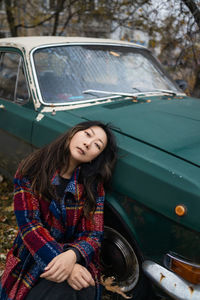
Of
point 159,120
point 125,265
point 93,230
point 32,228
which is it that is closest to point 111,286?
point 125,265

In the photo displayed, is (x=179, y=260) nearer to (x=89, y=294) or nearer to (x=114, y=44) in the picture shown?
(x=89, y=294)

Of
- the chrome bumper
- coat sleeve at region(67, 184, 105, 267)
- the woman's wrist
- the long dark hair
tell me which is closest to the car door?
the long dark hair

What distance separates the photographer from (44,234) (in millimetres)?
1752

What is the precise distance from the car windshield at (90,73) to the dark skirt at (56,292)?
153 cm

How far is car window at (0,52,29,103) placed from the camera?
2.94m

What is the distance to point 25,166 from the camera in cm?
192

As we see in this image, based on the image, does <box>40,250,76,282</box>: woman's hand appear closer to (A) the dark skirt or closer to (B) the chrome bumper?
(A) the dark skirt

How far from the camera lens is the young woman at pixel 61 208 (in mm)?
1726

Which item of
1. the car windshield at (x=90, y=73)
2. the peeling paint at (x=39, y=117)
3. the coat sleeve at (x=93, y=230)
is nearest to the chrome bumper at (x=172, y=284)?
the coat sleeve at (x=93, y=230)

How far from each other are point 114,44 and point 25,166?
199cm

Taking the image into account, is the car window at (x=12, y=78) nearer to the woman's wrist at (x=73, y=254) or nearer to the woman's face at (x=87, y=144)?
the woman's face at (x=87, y=144)

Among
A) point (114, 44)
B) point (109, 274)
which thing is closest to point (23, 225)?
point (109, 274)

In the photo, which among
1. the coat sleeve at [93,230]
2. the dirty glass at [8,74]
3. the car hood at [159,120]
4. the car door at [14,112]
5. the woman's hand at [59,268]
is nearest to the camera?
the woman's hand at [59,268]

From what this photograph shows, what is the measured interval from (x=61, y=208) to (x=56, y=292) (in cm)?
45
